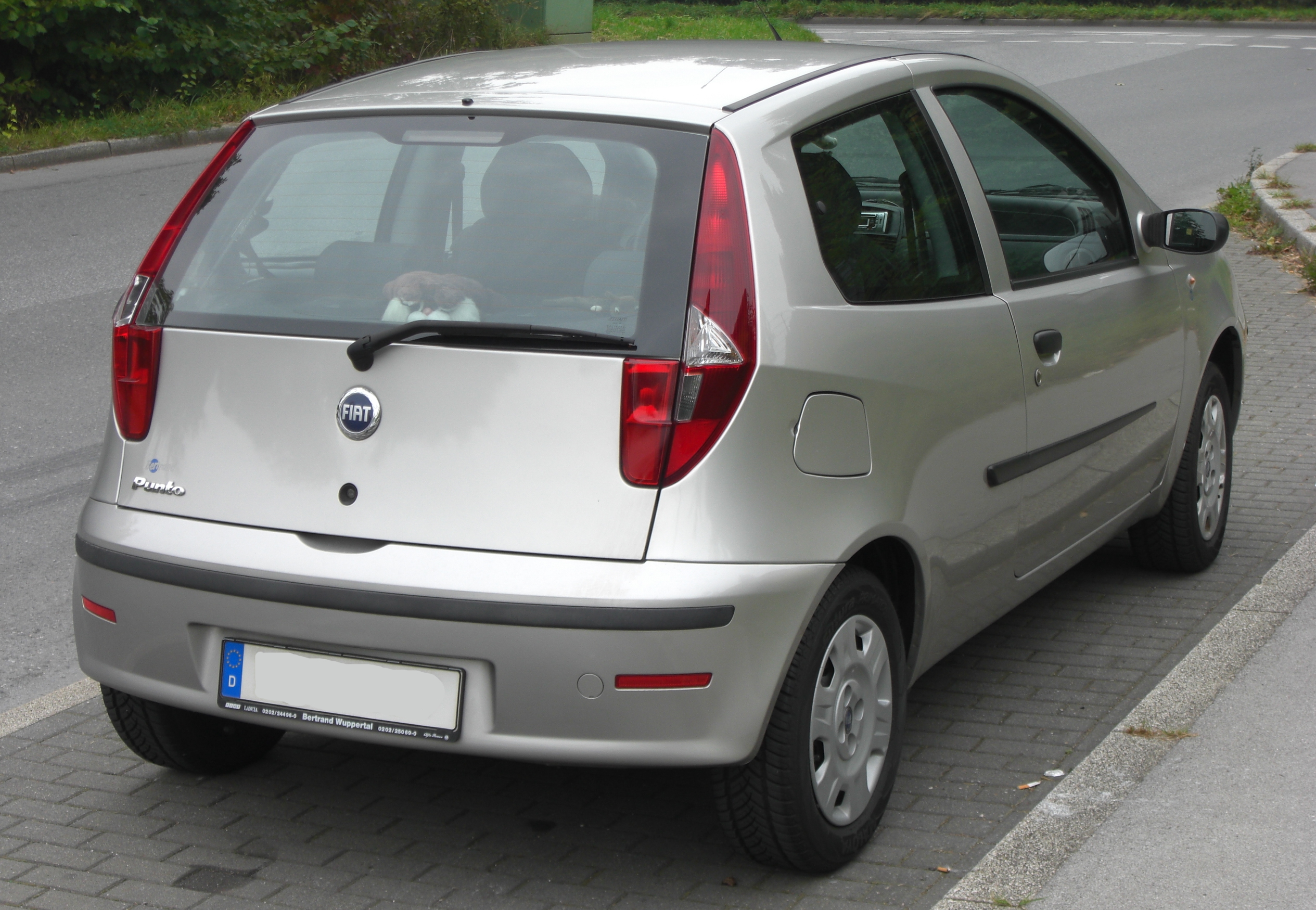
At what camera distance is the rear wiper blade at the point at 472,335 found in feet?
9.66

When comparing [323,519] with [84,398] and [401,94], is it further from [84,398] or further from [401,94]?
[84,398]

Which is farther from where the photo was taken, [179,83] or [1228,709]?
[179,83]

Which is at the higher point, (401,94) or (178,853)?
(401,94)

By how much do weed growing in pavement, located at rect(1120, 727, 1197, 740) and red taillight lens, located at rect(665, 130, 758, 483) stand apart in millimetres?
1668

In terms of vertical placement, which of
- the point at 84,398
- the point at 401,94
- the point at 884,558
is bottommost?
the point at 84,398

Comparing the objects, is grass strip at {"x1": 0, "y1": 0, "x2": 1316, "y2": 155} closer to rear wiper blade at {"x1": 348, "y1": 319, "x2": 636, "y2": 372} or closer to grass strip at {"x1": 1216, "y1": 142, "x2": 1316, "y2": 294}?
rear wiper blade at {"x1": 348, "y1": 319, "x2": 636, "y2": 372}

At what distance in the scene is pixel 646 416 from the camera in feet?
9.50

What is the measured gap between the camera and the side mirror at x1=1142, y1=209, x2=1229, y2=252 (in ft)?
15.3

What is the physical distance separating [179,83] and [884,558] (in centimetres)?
1458

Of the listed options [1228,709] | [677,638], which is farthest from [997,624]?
[677,638]

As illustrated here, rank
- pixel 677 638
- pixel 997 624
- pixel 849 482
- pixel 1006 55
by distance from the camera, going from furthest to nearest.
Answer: pixel 1006 55, pixel 997 624, pixel 849 482, pixel 677 638

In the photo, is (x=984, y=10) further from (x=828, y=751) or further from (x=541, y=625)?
(x=541, y=625)

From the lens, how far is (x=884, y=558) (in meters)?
3.50

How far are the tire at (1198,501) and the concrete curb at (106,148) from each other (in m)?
10.6
